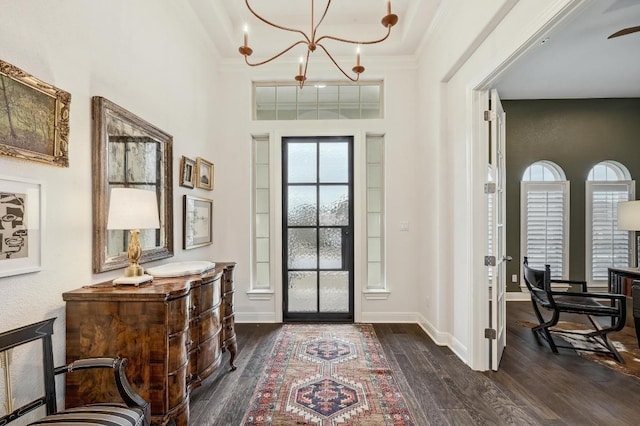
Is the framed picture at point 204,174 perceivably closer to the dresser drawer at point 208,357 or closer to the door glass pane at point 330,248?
the door glass pane at point 330,248

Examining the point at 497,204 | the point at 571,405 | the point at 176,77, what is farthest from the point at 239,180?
the point at 571,405

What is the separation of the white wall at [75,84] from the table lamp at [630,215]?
550 centimetres

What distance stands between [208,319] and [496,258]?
2.44 metres

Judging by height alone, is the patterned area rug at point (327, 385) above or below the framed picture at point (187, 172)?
below

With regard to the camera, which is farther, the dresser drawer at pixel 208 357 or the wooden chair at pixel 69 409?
the dresser drawer at pixel 208 357

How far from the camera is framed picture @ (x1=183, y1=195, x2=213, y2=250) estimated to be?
295 centimetres

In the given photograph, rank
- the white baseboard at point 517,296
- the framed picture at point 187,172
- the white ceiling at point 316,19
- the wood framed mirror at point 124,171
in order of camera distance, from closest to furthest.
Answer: the wood framed mirror at point 124,171 < the framed picture at point 187,172 < the white ceiling at point 316,19 < the white baseboard at point 517,296

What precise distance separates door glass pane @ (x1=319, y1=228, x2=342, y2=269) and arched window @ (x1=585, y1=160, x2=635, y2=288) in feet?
13.9

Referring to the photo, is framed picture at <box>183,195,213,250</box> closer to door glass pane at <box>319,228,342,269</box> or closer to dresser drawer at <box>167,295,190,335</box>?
dresser drawer at <box>167,295,190,335</box>

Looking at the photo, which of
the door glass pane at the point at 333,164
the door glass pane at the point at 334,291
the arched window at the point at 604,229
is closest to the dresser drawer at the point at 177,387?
the door glass pane at the point at 334,291

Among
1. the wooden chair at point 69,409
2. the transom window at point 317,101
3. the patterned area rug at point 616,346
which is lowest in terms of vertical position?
the patterned area rug at point 616,346

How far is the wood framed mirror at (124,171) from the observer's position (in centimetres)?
183

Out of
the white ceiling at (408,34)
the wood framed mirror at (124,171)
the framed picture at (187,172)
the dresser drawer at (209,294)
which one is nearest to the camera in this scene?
the wood framed mirror at (124,171)

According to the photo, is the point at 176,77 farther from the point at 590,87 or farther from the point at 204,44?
the point at 590,87
